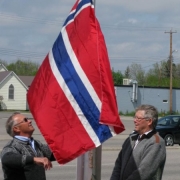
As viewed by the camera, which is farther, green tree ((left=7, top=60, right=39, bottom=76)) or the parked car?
green tree ((left=7, top=60, right=39, bottom=76))

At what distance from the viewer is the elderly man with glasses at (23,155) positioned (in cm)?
480

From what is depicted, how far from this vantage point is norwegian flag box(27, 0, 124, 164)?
5.02 meters

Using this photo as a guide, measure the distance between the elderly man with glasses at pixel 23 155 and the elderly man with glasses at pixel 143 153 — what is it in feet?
2.36

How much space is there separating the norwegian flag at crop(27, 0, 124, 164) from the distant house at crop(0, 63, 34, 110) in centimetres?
6842

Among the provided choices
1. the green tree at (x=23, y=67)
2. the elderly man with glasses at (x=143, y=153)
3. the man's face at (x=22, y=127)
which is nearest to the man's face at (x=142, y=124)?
the elderly man with glasses at (x=143, y=153)

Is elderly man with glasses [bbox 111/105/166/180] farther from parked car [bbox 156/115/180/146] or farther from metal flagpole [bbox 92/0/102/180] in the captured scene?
parked car [bbox 156/115/180/146]

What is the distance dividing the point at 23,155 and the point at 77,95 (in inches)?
30.8

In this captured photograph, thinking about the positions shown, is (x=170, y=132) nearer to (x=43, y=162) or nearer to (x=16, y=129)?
(x=16, y=129)

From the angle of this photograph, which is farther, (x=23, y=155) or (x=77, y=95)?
(x=77, y=95)

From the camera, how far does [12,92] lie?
243 ft

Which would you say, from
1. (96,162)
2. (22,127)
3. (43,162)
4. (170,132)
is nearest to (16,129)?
(22,127)

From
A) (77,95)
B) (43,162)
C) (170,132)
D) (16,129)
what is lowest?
(170,132)

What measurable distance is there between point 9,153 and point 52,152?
16.1 inches

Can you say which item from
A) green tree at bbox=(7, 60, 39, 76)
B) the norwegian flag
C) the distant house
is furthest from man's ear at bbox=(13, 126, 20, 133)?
green tree at bbox=(7, 60, 39, 76)
